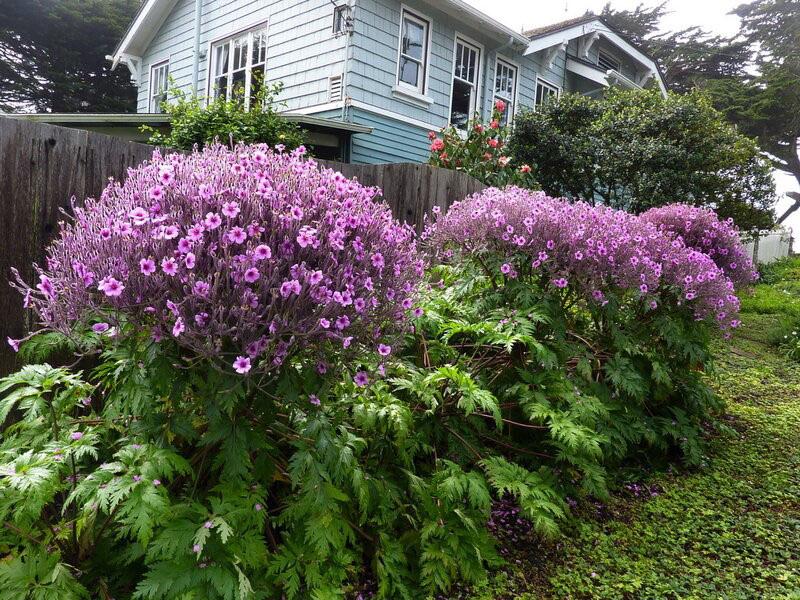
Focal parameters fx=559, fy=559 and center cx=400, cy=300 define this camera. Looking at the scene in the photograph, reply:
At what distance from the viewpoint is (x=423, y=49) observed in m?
11.7

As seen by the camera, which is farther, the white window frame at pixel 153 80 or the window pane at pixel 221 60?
the white window frame at pixel 153 80

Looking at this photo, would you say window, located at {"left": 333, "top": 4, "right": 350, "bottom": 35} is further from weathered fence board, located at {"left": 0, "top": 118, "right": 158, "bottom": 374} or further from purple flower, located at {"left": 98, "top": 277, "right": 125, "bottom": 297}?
purple flower, located at {"left": 98, "top": 277, "right": 125, "bottom": 297}

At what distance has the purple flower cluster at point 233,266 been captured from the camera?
5.70ft

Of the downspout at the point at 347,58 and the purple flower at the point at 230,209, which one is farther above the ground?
the downspout at the point at 347,58

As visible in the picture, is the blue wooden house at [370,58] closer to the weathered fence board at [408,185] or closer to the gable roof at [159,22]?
the gable roof at [159,22]

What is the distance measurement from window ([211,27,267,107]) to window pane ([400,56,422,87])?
299 centimetres

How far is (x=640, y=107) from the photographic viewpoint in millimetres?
10508

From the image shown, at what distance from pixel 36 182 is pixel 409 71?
9.91 meters

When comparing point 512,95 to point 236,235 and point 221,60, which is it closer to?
point 221,60

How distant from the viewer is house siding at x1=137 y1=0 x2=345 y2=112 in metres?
11.0

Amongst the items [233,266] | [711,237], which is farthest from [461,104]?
[233,266]

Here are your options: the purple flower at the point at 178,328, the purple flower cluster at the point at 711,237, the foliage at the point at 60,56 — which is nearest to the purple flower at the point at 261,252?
the purple flower at the point at 178,328

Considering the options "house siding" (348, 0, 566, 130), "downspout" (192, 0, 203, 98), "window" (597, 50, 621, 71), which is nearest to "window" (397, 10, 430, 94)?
"house siding" (348, 0, 566, 130)

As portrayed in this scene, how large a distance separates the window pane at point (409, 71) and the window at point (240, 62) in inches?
118
